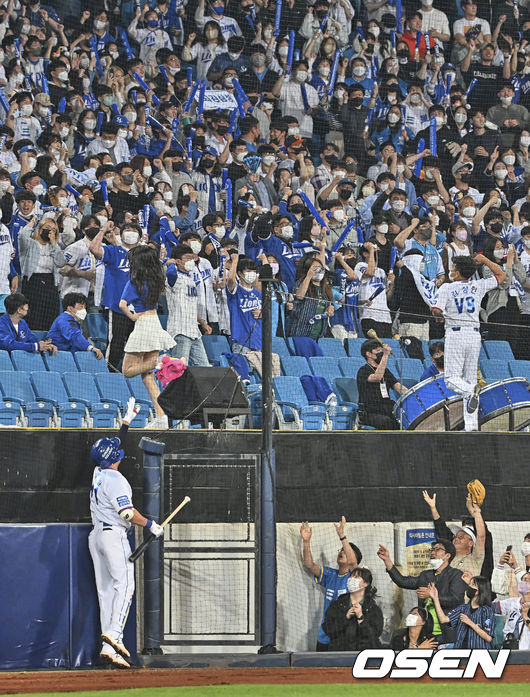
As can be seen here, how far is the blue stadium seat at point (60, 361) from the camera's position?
915cm

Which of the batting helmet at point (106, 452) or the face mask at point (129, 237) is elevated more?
the face mask at point (129, 237)

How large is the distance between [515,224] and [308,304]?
163 inches

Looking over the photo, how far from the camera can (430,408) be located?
29.0ft

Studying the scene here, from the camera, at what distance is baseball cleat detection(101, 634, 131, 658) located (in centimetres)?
745

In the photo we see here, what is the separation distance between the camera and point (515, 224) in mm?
12453

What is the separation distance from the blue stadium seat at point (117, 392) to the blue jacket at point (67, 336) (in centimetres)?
37

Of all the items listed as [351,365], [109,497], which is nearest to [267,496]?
[109,497]

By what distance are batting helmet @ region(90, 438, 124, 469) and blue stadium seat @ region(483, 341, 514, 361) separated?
10.5 ft

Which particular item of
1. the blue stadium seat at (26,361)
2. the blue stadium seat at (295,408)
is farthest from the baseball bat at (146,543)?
the blue stadium seat at (26,361)

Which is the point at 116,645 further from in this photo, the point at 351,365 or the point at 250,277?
the point at 250,277

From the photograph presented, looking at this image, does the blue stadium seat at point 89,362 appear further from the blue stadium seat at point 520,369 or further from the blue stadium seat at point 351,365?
the blue stadium seat at point 520,369

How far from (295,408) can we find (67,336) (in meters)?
1.96

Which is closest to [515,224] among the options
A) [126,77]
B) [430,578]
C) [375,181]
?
[375,181]

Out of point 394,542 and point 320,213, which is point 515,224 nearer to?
point 320,213
